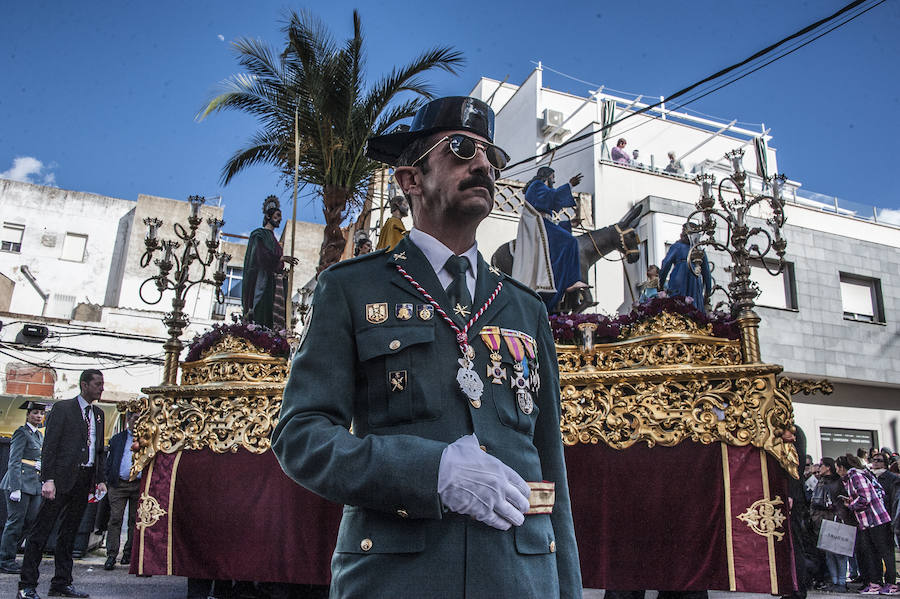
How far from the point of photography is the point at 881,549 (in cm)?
957

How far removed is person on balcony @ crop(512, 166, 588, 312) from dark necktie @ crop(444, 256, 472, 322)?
15.6 ft

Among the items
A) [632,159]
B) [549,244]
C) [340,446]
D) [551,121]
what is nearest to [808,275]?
[632,159]

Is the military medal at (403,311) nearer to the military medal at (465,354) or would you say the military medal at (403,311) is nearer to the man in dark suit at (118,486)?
the military medal at (465,354)

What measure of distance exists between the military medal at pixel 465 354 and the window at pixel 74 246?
27.0 metres

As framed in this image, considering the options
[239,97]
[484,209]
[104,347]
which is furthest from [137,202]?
[484,209]

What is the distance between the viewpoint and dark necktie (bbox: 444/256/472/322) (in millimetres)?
1999

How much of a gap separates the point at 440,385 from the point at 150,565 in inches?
192

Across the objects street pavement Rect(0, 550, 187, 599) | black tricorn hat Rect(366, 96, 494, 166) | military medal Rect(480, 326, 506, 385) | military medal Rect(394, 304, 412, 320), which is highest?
black tricorn hat Rect(366, 96, 494, 166)

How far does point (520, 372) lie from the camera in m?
1.99

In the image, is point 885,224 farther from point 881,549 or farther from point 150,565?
point 150,565

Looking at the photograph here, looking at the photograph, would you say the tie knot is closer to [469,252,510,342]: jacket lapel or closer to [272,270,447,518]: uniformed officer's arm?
[469,252,510,342]: jacket lapel

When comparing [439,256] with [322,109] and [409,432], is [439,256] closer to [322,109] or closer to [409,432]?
[409,432]

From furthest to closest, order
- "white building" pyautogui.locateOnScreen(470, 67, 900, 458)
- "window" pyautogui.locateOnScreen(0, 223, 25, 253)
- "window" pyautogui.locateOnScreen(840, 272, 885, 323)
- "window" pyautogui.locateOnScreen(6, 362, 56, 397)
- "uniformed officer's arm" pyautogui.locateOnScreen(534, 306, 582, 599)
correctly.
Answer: "window" pyautogui.locateOnScreen(0, 223, 25, 253) < "window" pyautogui.locateOnScreen(6, 362, 56, 397) < "window" pyautogui.locateOnScreen(840, 272, 885, 323) < "white building" pyautogui.locateOnScreen(470, 67, 900, 458) < "uniformed officer's arm" pyautogui.locateOnScreen(534, 306, 582, 599)

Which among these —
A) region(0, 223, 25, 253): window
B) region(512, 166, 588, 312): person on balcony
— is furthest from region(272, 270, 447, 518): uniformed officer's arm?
region(0, 223, 25, 253): window
